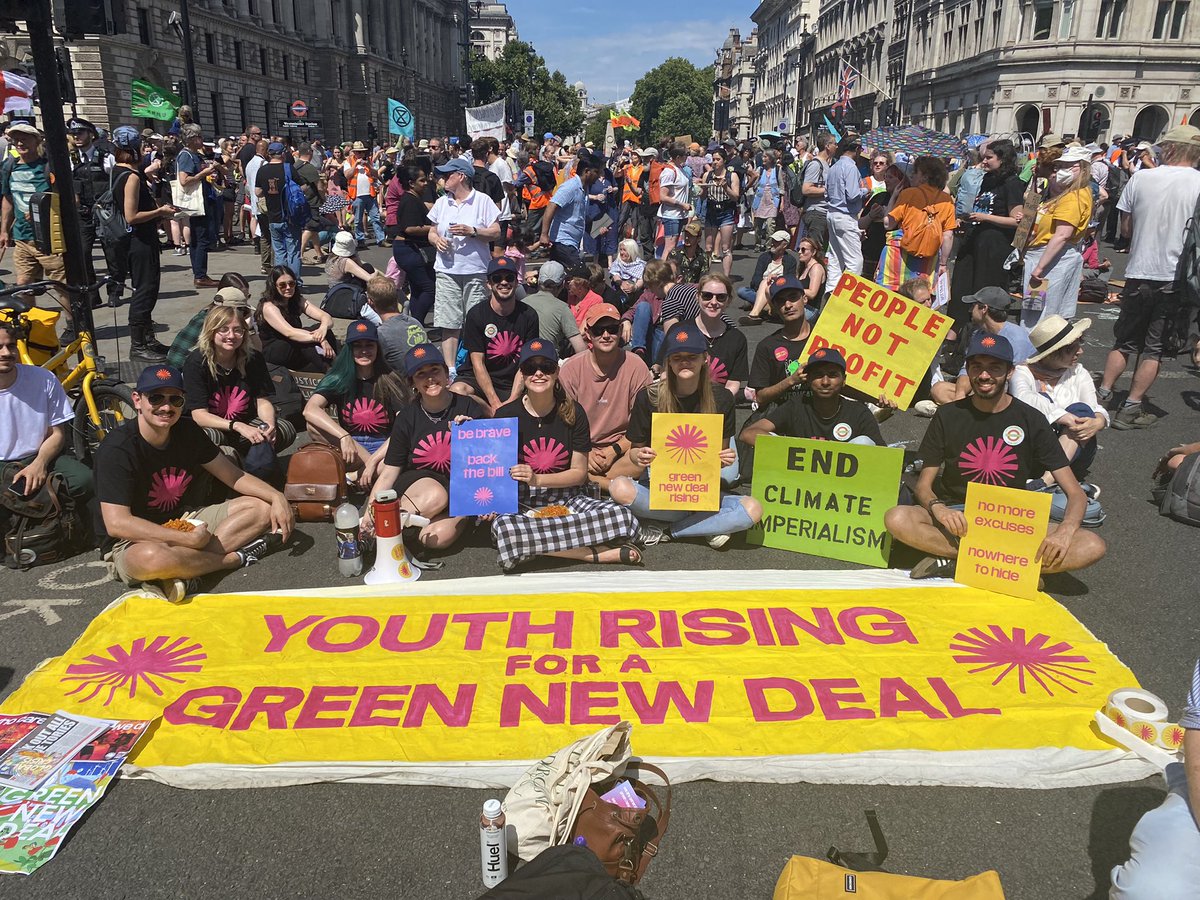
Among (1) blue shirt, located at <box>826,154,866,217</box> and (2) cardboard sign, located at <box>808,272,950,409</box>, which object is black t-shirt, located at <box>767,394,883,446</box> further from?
(1) blue shirt, located at <box>826,154,866,217</box>

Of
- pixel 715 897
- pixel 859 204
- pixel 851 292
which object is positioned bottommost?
pixel 715 897

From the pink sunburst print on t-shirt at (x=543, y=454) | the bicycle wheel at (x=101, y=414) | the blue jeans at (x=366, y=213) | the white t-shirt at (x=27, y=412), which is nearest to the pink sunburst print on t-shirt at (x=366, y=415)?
the pink sunburst print on t-shirt at (x=543, y=454)

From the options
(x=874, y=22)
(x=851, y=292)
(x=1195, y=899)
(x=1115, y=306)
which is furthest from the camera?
(x=874, y=22)

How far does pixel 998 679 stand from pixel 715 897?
181cm

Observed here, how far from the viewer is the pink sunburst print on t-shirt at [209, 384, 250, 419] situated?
5.94 meters

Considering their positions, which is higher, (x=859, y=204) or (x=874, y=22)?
(x=874, y=22)

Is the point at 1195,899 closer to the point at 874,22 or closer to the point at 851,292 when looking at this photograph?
the point at 851,292

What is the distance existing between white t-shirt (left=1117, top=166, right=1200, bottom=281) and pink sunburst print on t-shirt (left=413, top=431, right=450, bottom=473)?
6.34m

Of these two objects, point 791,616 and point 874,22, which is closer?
point 791,616

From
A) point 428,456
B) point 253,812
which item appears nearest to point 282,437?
point 428,456

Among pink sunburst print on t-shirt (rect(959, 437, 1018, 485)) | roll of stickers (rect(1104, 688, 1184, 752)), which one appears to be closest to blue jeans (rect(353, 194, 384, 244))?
pink sunburst print on t-shirt (rect(959, 437, 1018, 485))

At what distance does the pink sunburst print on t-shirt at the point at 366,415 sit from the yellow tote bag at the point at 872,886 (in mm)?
4478

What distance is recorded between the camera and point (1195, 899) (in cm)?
228

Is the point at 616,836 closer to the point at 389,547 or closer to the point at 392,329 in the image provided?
the point at 389,547
